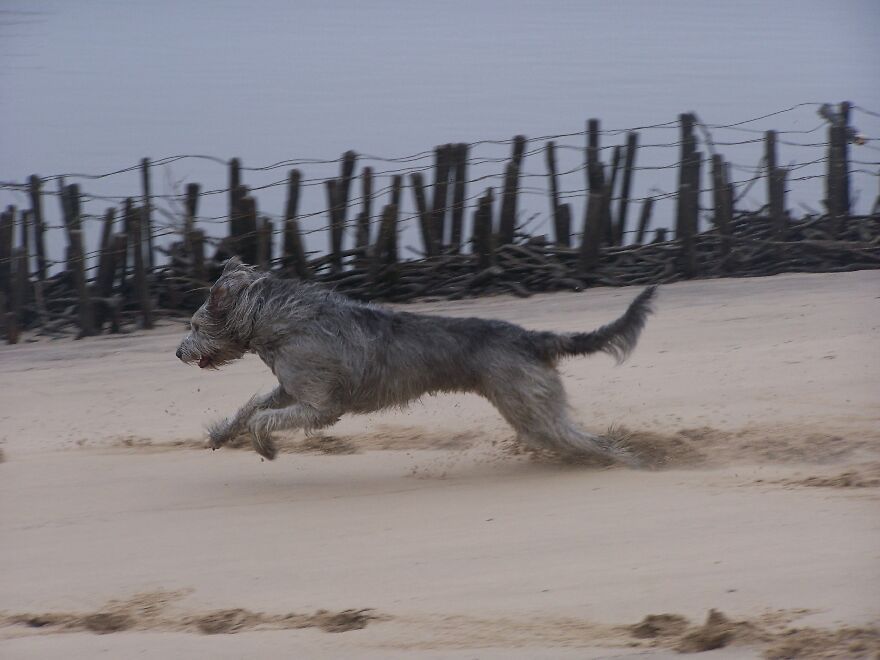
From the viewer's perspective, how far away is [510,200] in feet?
44.5

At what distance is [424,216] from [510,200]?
1029 mm

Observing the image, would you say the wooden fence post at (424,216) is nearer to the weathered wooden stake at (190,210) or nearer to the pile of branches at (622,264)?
the pile of branches at (622,264)

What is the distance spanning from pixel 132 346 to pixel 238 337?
14.0 feet

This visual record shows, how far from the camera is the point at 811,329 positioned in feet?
34.3

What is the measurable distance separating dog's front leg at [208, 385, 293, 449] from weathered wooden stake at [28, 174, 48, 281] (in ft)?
19.6

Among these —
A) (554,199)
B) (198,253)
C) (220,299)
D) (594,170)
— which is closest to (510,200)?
(554,199)

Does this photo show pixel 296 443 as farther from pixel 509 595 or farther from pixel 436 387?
pixel 509 595

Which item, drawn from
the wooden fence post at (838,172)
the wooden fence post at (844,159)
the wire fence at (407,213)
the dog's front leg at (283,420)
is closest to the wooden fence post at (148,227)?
the wire fence at (407,213)

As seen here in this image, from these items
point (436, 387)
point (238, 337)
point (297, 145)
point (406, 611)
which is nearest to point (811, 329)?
point (436, 387)

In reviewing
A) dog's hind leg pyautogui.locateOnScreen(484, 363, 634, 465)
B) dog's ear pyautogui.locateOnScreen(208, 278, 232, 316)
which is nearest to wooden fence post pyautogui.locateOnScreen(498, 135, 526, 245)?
dog's ear pyautogui.locateOnScreen(208, 278, 232, 316)

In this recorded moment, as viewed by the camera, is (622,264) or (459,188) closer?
A: (459,188)

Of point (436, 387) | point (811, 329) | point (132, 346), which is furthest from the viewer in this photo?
point (132, 346)

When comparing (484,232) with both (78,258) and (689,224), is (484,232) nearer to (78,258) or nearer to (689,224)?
(689,224)

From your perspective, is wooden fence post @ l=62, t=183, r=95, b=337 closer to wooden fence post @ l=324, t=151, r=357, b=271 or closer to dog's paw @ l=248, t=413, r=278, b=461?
wooden fence post @ l=324, t=151, r=357, b=271
